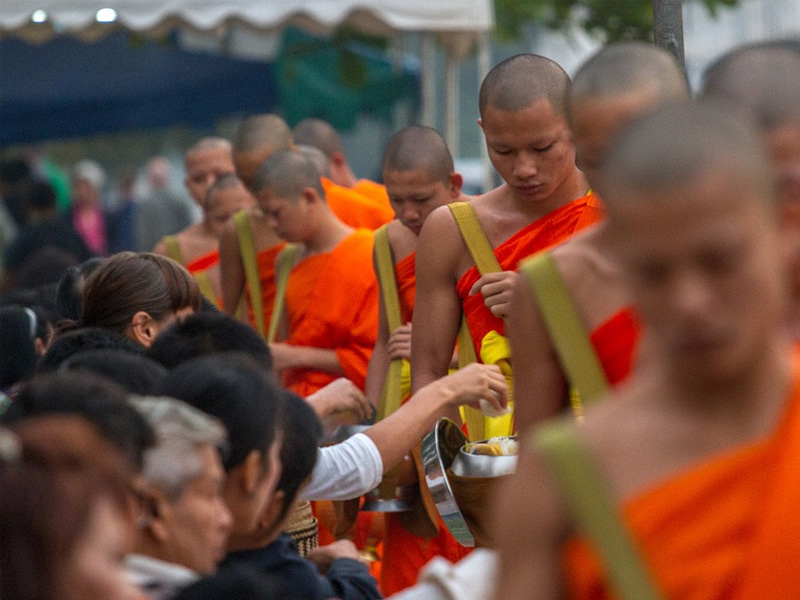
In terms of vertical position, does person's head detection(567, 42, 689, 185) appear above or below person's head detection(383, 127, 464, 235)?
above

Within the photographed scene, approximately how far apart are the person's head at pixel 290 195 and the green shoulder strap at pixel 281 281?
19 centimetres

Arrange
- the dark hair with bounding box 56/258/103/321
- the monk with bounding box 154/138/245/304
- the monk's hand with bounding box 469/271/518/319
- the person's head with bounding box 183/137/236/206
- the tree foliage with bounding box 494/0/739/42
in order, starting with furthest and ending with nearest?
1. the tree foliage with bounding box 494/0/739/42
2. the person's head with bounding box 183/137/236/206
3. the monk with bounding box 154/138/245/304
4. the dark hair with bounding box 56/258/103/321
5. the monk's hand with bounding box 469/271/518/319

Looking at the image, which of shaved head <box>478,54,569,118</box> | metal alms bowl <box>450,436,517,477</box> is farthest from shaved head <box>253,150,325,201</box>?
metal alms bowl <box>450,436,517,477</box>

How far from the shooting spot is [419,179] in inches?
Result: 225

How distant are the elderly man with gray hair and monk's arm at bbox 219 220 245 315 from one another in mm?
4600

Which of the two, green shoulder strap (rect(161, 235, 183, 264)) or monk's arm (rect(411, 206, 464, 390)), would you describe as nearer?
monk's arm (rect(411, 206, 464, 390))

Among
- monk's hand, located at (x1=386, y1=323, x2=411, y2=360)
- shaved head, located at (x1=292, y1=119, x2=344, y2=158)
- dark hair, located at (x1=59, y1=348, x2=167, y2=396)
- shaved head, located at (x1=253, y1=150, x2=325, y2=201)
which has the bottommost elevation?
monk's hand, located at (x1=386, y1=323, x2=411, y2=360)

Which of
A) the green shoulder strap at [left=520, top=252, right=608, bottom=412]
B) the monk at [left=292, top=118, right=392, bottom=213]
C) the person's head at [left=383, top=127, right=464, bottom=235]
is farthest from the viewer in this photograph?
the monk at [left=292, top=118, right=392, bottom=213]

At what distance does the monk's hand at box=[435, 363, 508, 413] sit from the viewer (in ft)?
11.6

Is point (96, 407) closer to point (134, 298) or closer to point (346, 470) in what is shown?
point (346, 470)

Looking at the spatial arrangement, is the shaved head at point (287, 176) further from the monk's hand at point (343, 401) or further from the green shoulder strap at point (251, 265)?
the monk's hand at point (343, 401)

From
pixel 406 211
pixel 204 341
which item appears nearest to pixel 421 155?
pixel 406 211

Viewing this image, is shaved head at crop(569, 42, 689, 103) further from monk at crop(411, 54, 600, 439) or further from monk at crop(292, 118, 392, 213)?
monk at crop(292, 118, 392, 213)

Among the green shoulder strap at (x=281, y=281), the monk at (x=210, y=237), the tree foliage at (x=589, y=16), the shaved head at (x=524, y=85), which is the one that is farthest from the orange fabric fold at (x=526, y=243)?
the tree foliage at (x=589, y=16)
